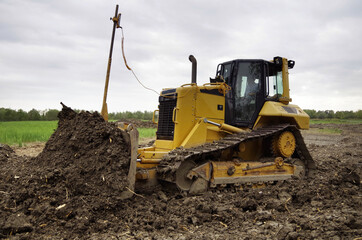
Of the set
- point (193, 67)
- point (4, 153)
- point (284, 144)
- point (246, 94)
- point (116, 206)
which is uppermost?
point (193, 67)

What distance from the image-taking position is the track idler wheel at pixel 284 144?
281 inches

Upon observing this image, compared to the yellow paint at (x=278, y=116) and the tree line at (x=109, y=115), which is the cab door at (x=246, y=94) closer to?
the yellow paint at (x=278, y=116)

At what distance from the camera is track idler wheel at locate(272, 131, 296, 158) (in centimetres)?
714

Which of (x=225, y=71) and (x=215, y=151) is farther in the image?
(x=225, y=71)

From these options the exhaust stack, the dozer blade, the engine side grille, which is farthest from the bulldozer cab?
the dozer blade

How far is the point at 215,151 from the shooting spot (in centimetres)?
601

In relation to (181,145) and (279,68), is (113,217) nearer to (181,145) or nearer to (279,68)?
(181,145)

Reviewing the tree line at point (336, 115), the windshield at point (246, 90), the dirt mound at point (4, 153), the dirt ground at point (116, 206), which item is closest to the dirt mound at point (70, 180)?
the dirt ground at point (116, 206)

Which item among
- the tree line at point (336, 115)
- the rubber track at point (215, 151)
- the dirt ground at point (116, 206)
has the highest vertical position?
the tree line at point (336, 115)

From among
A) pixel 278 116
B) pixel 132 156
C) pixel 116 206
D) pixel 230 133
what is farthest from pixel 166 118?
pixel 278 116

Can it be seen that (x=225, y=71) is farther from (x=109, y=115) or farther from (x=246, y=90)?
(x=109, y=115)

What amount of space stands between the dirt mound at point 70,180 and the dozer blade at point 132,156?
3.2 inches

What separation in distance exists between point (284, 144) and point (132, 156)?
12.9ft

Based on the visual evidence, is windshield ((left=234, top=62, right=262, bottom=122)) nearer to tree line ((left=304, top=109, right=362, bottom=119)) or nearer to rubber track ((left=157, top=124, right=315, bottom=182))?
rubber track ((left=157, top=124, right=315, bottom=182))
